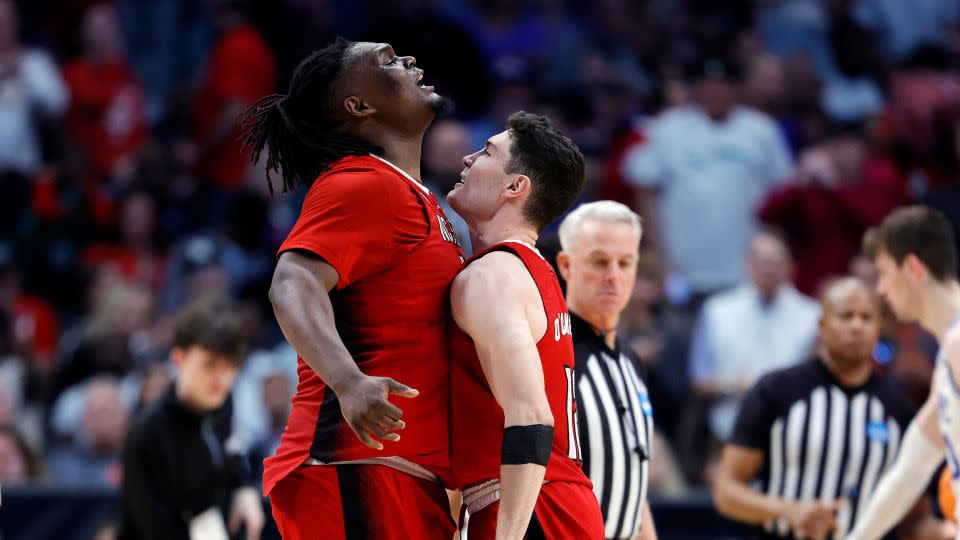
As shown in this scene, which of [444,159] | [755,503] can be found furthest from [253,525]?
[444,159]

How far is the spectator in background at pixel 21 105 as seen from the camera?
10.4 m

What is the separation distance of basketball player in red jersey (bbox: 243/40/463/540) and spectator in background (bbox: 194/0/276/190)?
7.20 metres

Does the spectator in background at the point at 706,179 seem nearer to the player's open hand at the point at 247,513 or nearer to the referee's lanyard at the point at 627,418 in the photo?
the player's open hand at the point at 247,513

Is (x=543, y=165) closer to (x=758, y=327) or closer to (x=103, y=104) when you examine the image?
(x=758, y=327)

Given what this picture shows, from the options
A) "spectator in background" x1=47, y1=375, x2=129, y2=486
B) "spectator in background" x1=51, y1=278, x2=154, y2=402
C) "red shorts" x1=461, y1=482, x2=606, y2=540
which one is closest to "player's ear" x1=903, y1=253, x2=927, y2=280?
"red shorts" x1=461, y1=482, x2=606, y2=540

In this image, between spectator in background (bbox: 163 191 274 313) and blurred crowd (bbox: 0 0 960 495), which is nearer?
blurred crowd (bbox: 0 0 960 495)

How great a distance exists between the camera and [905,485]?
18.1 feet

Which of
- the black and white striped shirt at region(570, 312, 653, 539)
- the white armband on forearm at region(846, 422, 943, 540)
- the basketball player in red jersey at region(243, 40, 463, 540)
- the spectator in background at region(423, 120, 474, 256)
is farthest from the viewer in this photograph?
the spectator in background at region(423, 120, 474, 256)

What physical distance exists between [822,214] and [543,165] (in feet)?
18.8

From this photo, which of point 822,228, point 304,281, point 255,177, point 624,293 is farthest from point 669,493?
point 304,281

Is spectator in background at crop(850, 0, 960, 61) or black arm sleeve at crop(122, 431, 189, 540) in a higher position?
spectator in background at crop(850, 0, 960, 61)

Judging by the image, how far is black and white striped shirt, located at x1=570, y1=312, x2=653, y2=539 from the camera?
5000 mm

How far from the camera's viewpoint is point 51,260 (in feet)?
33.7

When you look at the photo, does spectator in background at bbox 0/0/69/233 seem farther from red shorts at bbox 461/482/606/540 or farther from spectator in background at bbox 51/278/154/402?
red shorts at bbox 461/482/606/540
